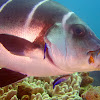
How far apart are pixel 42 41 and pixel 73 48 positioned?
267 millimetres

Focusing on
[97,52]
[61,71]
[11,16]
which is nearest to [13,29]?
[11,16]

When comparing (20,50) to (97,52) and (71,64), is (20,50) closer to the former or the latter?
(71,64)

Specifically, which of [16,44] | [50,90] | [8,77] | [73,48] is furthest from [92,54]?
[50,90]

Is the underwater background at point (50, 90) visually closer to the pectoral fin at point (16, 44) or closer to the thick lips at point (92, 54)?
the pectoral fin at point (16, 44)

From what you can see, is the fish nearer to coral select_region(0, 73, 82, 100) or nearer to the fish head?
the fish head

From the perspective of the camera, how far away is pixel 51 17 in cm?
119

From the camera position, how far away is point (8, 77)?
1.23 m

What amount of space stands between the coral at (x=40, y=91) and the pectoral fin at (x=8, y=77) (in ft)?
3.01

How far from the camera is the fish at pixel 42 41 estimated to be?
3.60 ft

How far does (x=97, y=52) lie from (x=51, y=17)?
50cm

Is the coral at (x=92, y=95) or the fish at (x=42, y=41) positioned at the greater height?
the fish at (x=42, y=41)

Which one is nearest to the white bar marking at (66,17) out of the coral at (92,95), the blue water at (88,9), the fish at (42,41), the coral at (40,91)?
the fish at (42,41)

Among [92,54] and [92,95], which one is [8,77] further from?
[92,95]

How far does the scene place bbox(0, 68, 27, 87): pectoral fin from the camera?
1211mm
